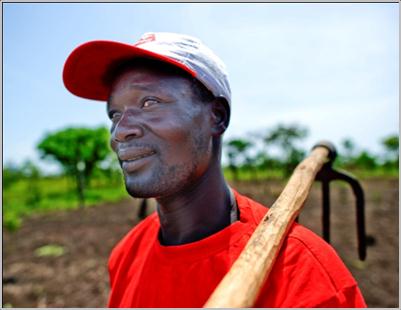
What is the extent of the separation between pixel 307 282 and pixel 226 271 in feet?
0.97

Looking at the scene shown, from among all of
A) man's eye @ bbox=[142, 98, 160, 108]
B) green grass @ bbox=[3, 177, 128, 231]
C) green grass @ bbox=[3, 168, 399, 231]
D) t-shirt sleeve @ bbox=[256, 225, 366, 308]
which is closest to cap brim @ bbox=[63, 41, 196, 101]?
man's eye @ bbox=[142, 98, 160, 108]

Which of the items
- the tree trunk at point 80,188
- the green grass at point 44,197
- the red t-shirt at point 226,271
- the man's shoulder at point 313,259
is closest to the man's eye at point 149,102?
the red t-shirt at point 226,271

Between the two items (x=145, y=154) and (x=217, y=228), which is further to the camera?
(x=217, y=228)

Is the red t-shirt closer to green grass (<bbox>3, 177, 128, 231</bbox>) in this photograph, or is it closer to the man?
the man

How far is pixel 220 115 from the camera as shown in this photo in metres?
1.49

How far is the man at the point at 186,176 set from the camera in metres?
1.23

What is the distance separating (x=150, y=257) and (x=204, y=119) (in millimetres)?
657

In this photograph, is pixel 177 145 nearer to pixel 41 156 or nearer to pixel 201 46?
pixel 201 46

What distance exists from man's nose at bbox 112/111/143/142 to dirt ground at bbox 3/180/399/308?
4.89 meters

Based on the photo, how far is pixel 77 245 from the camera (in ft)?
28.6

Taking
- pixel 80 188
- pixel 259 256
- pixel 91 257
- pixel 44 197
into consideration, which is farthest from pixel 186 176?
pixel 44 197

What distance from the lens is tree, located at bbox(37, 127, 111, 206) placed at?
22734 mm

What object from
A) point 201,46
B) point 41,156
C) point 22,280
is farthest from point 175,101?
point 41,156

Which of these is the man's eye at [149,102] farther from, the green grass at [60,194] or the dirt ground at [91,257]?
the green grass at [60,194]
